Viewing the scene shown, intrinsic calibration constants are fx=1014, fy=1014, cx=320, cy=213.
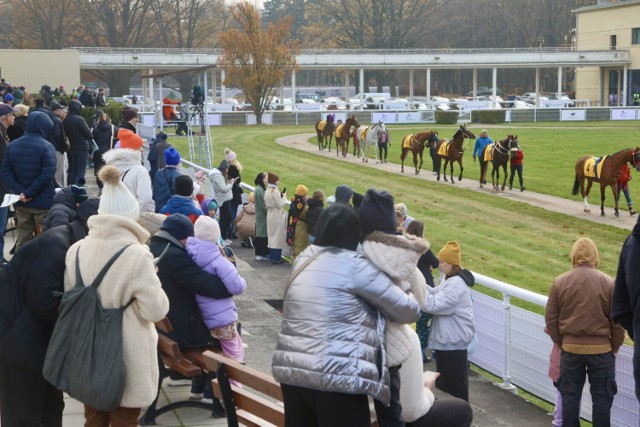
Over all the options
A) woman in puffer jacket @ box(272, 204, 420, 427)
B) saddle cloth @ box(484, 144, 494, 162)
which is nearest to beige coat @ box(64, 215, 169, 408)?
woman in puffer jacket @ box(272, 204, 420, 427)

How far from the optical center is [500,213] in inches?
931

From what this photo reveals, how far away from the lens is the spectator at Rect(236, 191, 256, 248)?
57.1ft

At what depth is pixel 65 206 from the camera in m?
7.50

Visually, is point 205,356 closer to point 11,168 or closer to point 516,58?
point 11,168

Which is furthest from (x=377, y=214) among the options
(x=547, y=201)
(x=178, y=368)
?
(x=547, y=201)

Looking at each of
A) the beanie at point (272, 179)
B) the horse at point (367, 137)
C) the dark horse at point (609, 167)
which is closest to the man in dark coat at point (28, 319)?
the beanie at point (272, 179)

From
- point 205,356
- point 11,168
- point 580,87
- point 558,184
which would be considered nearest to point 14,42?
point 580,87

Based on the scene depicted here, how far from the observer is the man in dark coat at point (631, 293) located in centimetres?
510

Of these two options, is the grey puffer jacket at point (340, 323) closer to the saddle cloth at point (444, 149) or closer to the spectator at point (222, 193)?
the spectator at point (222, 193)

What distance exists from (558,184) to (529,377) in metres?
20.0

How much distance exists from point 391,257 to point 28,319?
2.35 m

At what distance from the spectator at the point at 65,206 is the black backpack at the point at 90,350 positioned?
178 cm

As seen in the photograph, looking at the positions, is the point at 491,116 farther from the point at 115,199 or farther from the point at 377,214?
the point at 377,214

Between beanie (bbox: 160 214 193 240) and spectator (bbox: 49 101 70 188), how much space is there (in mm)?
7661
